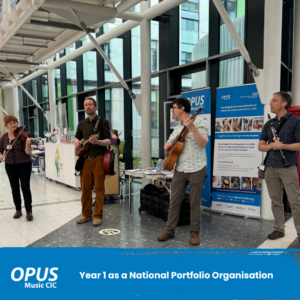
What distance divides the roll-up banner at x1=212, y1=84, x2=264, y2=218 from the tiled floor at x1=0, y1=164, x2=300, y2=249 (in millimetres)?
246

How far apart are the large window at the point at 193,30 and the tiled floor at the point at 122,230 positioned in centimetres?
300

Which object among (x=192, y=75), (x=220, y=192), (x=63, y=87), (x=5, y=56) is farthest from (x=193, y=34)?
(x=63, y=87)

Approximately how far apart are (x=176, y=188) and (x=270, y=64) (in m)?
2.21

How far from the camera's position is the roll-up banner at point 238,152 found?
4395 mm

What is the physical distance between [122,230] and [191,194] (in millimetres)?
1155

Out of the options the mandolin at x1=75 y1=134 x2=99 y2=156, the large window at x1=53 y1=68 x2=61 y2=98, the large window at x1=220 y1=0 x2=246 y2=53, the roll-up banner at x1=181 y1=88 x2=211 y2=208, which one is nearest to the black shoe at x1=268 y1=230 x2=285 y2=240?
the roll-up banner at x1=181 y1=88 x2=211 y2=208

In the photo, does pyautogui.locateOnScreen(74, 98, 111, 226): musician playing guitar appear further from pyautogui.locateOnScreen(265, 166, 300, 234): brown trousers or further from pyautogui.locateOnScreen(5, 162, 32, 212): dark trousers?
pyautogui.locateOnScreen(265, 166, 300, 234): brown trousers

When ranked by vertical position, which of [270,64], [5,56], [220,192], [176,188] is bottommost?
[220,192]

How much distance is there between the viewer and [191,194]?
3.32 meters

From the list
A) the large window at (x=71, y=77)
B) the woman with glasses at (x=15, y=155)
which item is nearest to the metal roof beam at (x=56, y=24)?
the woman with glasses at (x=15, y=155)

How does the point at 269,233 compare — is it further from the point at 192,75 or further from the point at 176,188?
the point at 192,75

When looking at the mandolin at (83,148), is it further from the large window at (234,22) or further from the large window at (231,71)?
the large window at (234,22)

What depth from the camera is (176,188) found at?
340cm

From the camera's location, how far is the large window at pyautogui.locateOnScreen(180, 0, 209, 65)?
571cm
